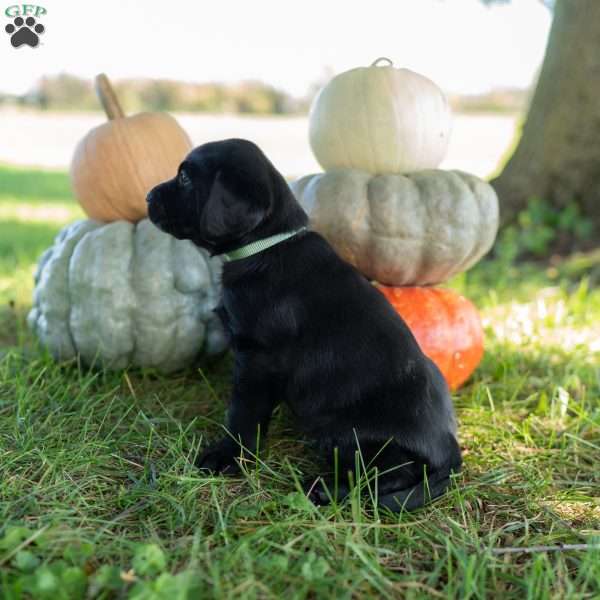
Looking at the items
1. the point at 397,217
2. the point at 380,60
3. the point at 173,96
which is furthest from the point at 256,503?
the point at 173,96

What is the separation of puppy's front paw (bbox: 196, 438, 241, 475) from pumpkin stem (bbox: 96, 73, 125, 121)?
201 centimetres

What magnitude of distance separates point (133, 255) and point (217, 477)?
138 cm

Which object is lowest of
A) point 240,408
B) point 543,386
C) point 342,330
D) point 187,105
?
point 543,386

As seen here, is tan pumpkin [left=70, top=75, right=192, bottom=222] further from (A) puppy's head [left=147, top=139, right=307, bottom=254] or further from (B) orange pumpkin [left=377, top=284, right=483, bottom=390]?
(B) orange pumpkin [left=377, top=284, right=483, bottom=390]

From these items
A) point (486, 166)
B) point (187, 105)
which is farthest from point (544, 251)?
point (187, 105)

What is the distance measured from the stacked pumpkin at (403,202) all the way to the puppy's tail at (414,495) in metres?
0.95

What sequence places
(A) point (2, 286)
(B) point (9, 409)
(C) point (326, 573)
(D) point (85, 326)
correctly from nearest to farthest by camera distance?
(C) point (326, 573), (B) point (9, 409), (D) point (85, 326), (A) point (2, 286)

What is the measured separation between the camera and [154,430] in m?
2.70

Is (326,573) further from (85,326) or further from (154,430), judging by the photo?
(85,326)

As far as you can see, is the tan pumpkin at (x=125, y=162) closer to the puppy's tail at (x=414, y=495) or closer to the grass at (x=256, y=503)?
the grass at (x=256, y=503)

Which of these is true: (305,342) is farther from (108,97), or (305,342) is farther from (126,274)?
(108,97)

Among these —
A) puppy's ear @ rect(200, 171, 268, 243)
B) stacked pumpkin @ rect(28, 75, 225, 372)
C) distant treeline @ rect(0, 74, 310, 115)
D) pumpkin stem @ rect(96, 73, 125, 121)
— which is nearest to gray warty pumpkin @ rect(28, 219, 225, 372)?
stacked pumpkin @ rect(28, 75, 225, 372)

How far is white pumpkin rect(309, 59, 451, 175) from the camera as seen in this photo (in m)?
3.28

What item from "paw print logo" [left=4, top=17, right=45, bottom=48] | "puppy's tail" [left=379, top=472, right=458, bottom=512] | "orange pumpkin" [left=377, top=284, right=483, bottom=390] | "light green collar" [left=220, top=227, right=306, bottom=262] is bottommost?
"puppy's tail" [left=379, top=472, right=458, bottom=512]
